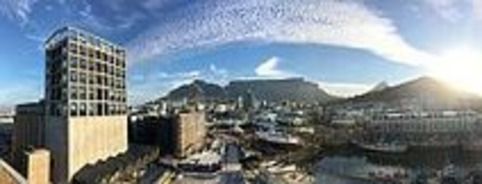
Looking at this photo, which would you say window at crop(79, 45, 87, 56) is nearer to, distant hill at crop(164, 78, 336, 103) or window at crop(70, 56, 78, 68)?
window at crop(70, 56, 78, 68)

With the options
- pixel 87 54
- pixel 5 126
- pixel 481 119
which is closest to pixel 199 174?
pixel 87 54

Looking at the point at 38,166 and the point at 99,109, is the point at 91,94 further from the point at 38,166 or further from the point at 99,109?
the point at 38,166

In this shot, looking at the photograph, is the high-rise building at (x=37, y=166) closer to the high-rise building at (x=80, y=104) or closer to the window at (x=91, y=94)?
the high-rise building at (x=80, y=104)

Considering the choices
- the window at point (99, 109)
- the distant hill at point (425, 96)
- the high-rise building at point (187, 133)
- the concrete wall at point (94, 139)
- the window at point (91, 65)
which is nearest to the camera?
the concrete wall at point (94, 139)

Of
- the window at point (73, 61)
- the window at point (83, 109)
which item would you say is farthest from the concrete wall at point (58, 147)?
the window at point (73, 61)

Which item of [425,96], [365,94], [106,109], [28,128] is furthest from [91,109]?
[365,94]

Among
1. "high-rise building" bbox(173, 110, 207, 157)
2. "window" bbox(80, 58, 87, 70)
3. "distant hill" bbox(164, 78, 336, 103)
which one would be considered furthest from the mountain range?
"window" bbox(80, 58, 87, 70)
